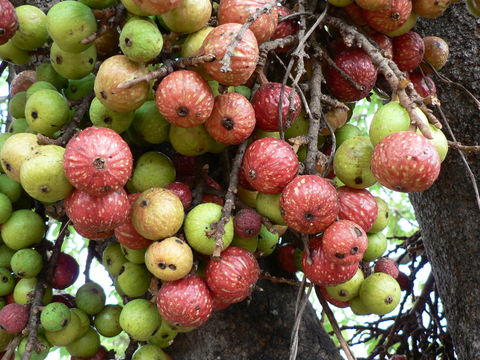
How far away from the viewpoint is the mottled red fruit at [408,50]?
1926 millimetres

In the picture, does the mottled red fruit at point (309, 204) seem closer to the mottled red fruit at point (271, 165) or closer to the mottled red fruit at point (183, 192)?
the mottled red fruit at point (271, 165)

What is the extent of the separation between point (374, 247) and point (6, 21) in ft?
4.62

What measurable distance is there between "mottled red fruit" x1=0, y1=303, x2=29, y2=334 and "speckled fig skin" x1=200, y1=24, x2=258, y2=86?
1068 mm

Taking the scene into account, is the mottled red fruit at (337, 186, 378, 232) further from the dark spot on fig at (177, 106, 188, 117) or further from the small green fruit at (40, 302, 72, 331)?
the small green fruit at (40, 302, 72, 331)

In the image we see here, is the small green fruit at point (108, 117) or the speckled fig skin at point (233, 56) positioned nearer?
the speckled fig skin at point (233, 56)

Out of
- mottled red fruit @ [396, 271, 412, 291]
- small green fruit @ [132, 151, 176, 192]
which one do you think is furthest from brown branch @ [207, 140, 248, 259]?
mottled red fruit @ [396, 271, 412, 291]

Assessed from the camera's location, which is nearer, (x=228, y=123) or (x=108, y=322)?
(x=228, y=123)

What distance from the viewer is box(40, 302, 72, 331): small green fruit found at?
1803mm

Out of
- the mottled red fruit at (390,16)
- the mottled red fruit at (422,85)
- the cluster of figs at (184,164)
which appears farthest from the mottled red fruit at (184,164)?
the mottled red fruit at (422,85)

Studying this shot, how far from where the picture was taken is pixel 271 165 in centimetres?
154

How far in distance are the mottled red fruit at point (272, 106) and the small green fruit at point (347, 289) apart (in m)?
0.55

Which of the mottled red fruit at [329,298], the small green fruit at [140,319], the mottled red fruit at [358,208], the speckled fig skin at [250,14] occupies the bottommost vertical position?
the small green fruit at [140,319]

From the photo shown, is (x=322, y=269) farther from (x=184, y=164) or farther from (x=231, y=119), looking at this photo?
(x=184, y=164)

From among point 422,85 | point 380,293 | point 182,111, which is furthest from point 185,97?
point 422,85
